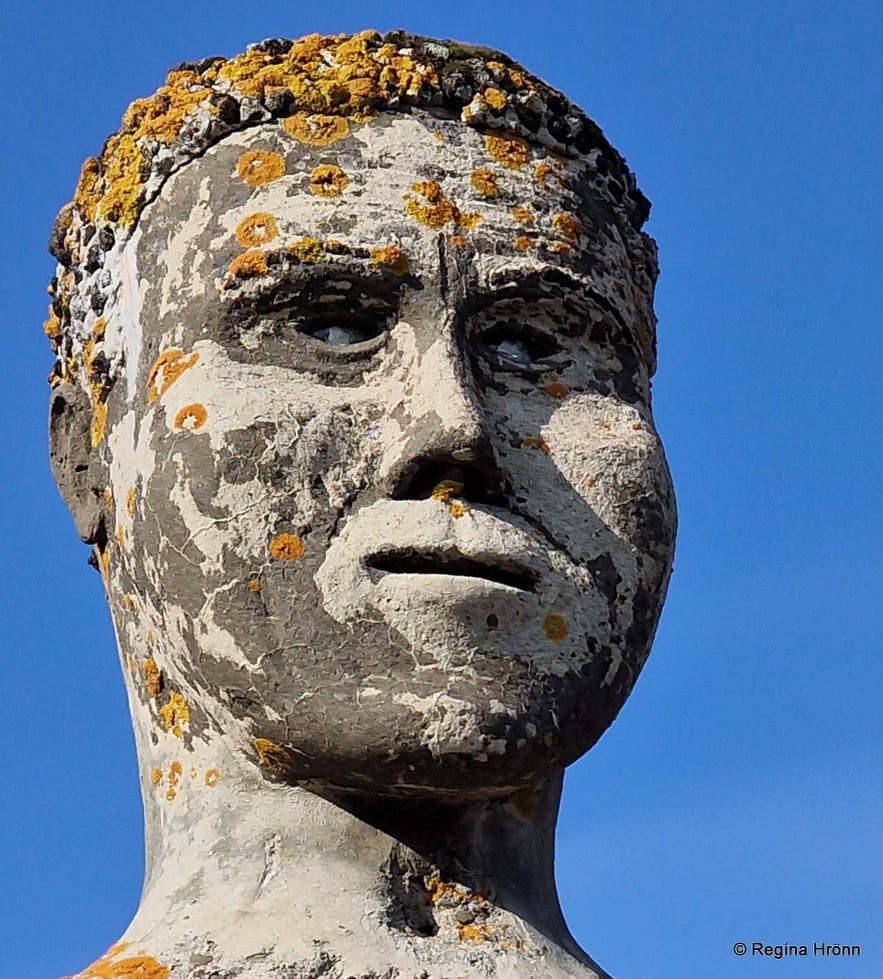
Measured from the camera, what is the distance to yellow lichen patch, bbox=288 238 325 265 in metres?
7.04

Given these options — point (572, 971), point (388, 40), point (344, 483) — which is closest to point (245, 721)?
point (344, 483)

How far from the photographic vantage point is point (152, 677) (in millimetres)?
7207

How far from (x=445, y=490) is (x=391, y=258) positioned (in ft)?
2.55

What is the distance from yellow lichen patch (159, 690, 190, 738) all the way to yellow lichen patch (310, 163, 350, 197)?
5.10ft

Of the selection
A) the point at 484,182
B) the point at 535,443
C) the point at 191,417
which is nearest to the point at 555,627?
the point at 535,443

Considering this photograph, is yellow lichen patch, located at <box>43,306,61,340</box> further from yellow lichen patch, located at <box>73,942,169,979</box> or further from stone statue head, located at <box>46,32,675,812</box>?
yellow lichen patch, located at <box>73,942,169,979</box>

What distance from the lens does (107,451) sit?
294 inches

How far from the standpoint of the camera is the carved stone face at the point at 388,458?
655 centimetres

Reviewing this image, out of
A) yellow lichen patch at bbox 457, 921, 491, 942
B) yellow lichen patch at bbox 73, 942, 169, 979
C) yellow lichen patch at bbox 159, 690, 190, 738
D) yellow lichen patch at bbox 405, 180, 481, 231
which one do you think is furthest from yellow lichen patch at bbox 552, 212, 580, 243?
yellow lichen patch at bbox 73, 942, 169, 979

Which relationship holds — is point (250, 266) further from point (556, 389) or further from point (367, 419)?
point (556, 389)

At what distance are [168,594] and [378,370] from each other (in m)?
0.88

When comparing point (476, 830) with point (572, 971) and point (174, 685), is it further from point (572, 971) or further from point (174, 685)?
point (174, 685)

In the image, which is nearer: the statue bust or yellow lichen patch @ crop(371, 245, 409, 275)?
the statue bust

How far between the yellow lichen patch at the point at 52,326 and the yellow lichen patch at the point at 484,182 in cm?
164
